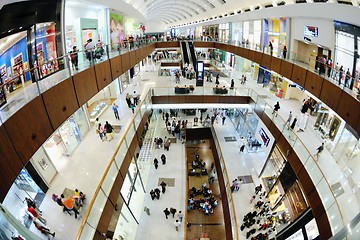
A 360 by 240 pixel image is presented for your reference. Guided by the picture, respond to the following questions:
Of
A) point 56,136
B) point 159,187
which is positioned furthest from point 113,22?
point 159,187

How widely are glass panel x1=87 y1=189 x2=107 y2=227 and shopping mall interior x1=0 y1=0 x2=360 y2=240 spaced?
0.07 meters

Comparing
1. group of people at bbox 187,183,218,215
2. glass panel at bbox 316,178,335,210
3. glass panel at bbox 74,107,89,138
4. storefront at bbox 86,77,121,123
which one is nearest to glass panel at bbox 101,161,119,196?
glass panel at bbox 74,107,89,138

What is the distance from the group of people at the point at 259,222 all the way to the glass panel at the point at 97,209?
28.4 feet

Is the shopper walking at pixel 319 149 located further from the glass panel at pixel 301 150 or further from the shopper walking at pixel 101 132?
the shopper walking at pixel 101 132

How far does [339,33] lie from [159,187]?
1462 centimetres

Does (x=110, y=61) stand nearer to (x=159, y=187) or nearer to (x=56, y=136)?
(x=56, y=136)

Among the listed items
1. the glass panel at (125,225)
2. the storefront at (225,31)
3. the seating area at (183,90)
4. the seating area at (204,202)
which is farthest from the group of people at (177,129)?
the storefront at (225,31)

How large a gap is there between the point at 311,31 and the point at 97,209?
55.0 ft

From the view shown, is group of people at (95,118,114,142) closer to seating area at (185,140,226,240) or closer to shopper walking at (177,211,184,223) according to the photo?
shopper walking at (177,211,184,223)

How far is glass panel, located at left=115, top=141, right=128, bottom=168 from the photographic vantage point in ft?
30.1

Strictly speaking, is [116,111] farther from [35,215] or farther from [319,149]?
[319,149]

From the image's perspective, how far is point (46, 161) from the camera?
29.4 ft

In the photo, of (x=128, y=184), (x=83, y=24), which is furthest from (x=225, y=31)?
(x=128, y=184)

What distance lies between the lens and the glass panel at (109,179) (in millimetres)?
7607
